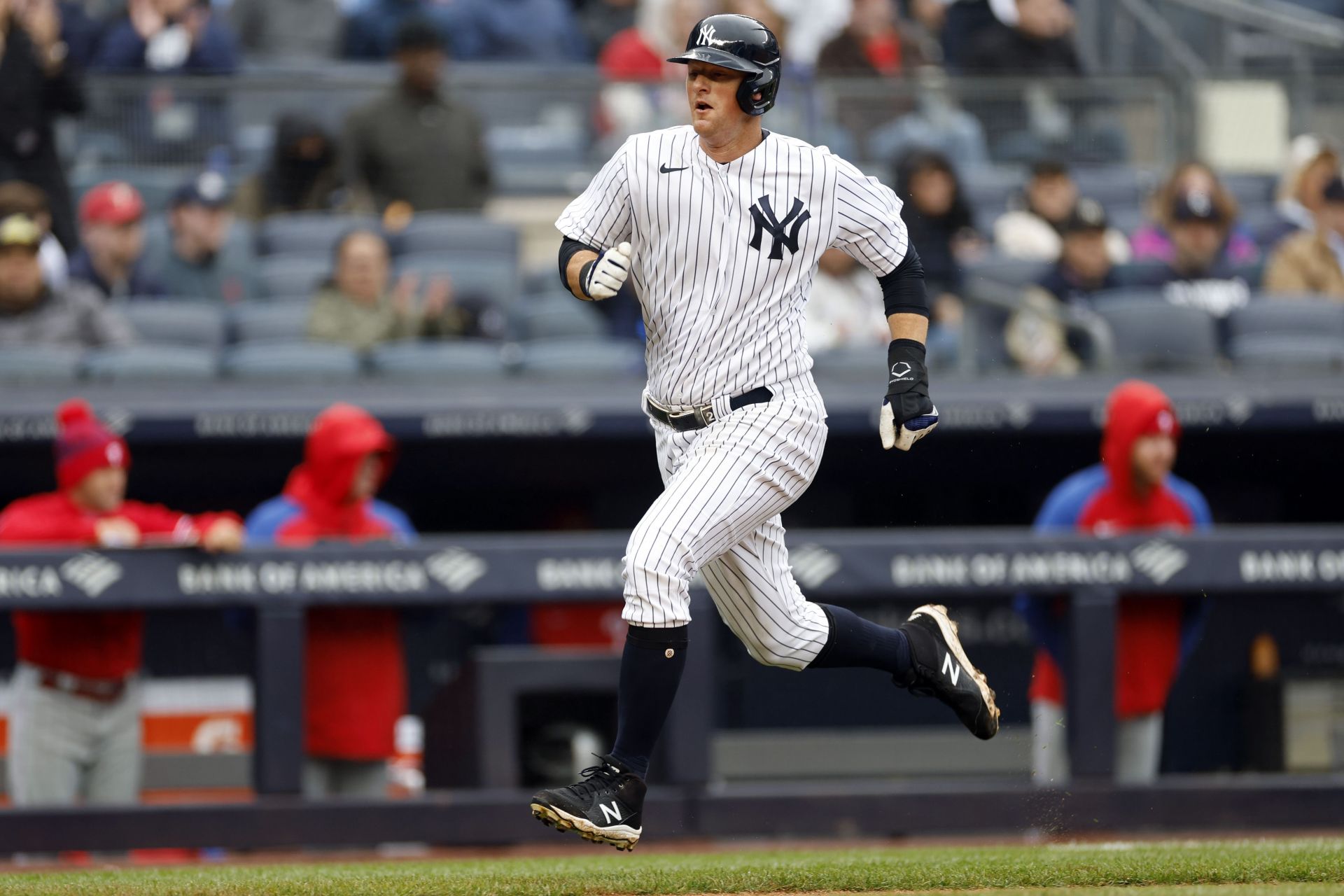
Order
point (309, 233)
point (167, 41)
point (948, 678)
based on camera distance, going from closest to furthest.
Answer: point (948, 678) → point (309, 233) → point (167, 41)

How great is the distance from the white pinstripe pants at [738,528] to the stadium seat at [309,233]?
3798mm

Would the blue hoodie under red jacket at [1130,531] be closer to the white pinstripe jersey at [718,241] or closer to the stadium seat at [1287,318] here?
the stadium seat at [1287,318]

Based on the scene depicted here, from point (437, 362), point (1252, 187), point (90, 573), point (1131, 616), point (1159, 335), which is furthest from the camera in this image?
point (1252, 187)

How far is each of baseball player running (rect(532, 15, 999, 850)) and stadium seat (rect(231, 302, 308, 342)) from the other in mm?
3285

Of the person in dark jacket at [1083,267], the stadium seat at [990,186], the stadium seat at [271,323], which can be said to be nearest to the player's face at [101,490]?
the stadium seat at [271,323]

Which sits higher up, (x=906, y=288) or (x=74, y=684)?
(x=906, y=288)

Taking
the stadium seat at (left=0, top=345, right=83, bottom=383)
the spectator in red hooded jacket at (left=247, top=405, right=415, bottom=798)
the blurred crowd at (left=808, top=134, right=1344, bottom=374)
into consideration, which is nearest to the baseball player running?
the spectator in red hooded jacket at (left=247, top=405, right=415, bottom=798)

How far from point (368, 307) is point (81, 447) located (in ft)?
5.18

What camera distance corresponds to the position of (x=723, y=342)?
3.97 m

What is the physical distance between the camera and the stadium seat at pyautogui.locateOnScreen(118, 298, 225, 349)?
7133mm

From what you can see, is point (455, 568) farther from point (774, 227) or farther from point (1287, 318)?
point (1287, 318)

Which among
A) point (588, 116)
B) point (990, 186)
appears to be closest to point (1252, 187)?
point (990, 186)

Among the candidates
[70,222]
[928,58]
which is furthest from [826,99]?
[70,222]

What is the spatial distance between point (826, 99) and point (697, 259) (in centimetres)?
422
